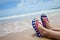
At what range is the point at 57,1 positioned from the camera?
316cm

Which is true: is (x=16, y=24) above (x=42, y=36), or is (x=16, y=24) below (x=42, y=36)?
above

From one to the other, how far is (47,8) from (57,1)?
1.90 feet

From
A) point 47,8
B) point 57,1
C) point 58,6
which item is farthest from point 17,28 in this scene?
point 57,1

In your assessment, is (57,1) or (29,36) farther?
(57,1)

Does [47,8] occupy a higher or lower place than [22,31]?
higher

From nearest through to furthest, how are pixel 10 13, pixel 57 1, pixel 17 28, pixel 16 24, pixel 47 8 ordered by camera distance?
pixel 17 28 → pixel 16 24 → pixel 10 13 → pixel 47 8 → pixel 57 1

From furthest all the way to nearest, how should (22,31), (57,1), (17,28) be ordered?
A: (57,1) < (17,28) < (22,31)

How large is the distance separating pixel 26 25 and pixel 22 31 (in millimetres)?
226

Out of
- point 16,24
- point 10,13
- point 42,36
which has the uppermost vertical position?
point 10,13

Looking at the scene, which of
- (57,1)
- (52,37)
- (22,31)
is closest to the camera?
(52,37)

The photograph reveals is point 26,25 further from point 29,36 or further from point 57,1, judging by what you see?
point 57,1

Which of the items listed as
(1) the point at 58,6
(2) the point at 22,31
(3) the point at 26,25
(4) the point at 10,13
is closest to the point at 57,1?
(1) the point at 58,6

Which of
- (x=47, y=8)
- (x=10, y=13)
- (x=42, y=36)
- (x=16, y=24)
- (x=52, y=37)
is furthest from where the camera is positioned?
(x=47, y=8)

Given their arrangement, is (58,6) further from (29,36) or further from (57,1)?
(29,36)
